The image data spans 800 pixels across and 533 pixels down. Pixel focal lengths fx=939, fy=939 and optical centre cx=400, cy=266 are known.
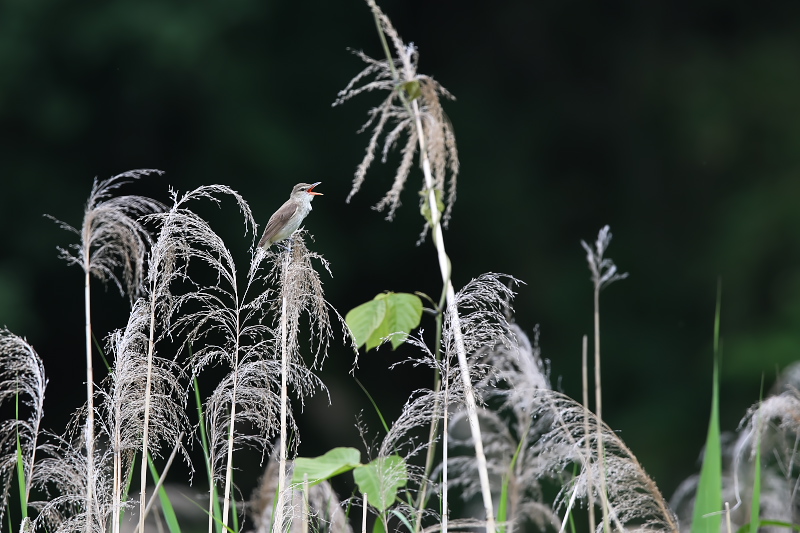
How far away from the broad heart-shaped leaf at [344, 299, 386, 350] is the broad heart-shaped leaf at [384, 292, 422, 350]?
0.08 ft

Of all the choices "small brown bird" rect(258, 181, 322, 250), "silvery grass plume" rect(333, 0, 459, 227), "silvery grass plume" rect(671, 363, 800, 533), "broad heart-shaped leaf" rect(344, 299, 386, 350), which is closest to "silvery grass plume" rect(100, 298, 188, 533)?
"broad heart-shaped leaf" rect(344, 299, 386, 350)

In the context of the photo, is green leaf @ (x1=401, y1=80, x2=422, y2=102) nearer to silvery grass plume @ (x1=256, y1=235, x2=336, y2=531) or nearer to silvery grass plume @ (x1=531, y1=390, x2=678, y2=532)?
silvery grass plume @ (x1=256, y1=235, x2=336, y2=531)

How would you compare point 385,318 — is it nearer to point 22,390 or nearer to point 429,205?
point 429,205

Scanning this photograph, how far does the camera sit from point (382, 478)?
2299 millimetres

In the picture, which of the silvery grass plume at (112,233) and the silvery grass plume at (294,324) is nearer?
the silvery grass plume at (294,324)

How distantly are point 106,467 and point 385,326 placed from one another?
0.87 meters

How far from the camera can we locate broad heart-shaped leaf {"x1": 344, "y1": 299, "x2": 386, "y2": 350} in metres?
2.46

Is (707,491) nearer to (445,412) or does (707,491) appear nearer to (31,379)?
(445,412)

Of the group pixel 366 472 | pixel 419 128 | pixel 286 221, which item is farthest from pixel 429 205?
pixel 286 221

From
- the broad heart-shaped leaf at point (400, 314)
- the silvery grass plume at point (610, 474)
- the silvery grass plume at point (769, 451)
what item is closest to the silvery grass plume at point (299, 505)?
the broad heart-shaped leaf at point (400, 314)

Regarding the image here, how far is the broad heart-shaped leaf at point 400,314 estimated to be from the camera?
8.00 ft

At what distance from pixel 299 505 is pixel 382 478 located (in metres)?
0.27

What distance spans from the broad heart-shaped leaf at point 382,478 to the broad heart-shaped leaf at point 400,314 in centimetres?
31

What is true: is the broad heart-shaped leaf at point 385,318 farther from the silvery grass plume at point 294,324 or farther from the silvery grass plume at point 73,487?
the silvery grass plume at point 73,487
